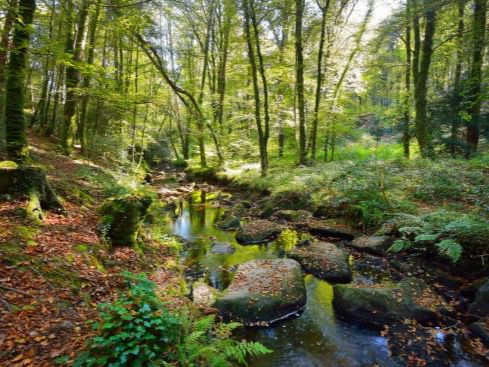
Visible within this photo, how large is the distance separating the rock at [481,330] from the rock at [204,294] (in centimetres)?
448

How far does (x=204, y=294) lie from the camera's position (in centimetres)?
651

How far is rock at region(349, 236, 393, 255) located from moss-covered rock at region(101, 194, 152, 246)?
5900mm

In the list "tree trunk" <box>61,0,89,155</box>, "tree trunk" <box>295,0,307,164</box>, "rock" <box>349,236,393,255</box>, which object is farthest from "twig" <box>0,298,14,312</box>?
"tree trunk" <box>295,0,307,164</box>

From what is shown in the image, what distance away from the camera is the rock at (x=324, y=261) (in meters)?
7.62

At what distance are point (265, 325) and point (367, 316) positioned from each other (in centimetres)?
189

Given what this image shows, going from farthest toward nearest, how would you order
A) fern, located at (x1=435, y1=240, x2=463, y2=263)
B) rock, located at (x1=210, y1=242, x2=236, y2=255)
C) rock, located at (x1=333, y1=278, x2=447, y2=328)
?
rock, located at (x1=210, y1=242, x2=236, y2=255) → fern, located at (x1=435, y1=240, x2=463, y2=263) → rock, located at (x1=333, y1=278, x2=447, y2=328)

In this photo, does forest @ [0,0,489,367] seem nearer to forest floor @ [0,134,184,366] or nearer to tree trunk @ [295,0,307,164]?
forest floor @ [0,134,184,366]

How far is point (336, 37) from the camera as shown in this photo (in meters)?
16.9

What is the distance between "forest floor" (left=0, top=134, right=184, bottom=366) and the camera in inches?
141

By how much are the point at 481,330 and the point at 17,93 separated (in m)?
9.44

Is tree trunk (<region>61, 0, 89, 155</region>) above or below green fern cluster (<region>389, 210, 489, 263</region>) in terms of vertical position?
above

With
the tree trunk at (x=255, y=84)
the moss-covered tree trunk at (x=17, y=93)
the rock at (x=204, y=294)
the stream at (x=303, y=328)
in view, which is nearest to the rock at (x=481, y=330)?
the stream at (x=303, y=328)

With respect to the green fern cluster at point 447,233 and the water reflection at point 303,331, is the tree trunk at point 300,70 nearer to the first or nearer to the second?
the water reflection at point 303,331

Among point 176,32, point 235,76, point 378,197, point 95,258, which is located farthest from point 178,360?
point 176,32
